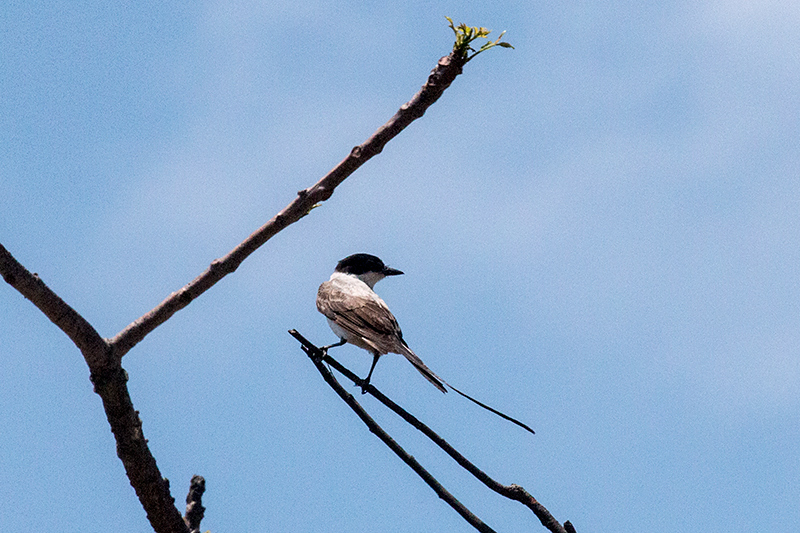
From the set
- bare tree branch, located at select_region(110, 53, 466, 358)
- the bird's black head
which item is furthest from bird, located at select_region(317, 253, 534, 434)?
bare tree branch, located at select_region(110, 53, 466, 358)

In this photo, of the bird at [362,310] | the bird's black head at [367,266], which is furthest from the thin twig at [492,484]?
the bird's black head at [367,266]

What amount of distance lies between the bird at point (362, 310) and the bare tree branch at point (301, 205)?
213 cm

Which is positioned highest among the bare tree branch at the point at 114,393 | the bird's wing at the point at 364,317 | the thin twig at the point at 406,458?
the bird's wing at the point at 364,317

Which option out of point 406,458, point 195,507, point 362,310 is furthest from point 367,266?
point 406,458

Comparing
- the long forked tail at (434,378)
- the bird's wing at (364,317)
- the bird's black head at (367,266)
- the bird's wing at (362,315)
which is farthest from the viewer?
the bird's black head at (367,266)

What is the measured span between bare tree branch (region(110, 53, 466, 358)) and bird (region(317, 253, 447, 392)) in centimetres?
213

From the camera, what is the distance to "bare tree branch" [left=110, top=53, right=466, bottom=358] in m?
3.78

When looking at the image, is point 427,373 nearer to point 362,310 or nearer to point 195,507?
point 195,507

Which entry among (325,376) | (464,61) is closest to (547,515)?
(325,376)

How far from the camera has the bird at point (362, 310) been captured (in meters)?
7.59

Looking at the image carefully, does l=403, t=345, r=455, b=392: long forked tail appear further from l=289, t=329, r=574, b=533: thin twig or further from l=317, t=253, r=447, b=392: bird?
l=289, t=329, r=574, b=533: thin twig

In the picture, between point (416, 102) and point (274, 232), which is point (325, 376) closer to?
point (274, 232)

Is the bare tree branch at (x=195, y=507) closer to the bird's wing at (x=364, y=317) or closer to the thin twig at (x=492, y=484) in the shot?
the thin twig at (x=492, y=484)

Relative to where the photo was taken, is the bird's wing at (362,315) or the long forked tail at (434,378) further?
the bird's wing at (362,315)
